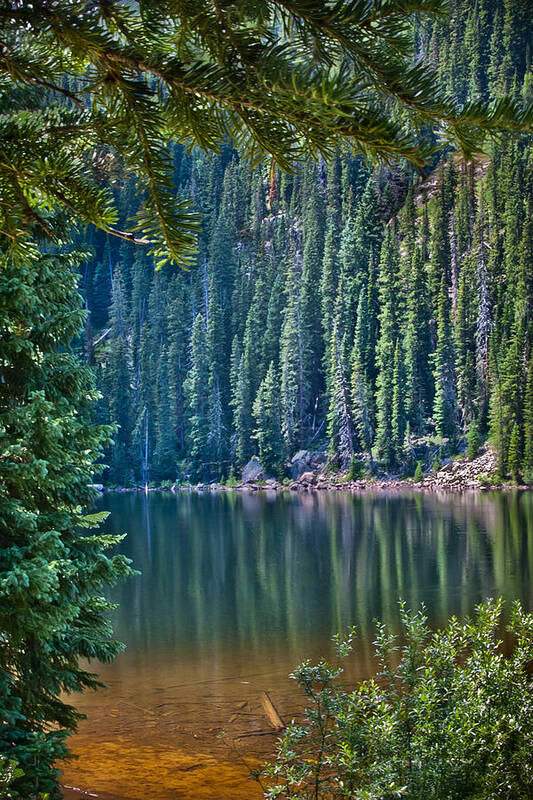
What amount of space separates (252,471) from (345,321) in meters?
14.6

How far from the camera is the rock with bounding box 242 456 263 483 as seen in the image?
6369cm

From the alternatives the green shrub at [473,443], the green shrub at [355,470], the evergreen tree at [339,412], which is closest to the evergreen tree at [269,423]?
the evergreen tree at [339,412]

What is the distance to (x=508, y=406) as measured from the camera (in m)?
53.4

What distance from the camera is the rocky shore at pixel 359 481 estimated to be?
172 feet

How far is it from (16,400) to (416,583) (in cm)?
1428

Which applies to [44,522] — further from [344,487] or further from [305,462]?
[305,462]

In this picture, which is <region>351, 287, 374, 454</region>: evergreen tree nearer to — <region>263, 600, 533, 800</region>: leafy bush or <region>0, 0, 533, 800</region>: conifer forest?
<region>0, 0, 533, 800</region>: conifer forest

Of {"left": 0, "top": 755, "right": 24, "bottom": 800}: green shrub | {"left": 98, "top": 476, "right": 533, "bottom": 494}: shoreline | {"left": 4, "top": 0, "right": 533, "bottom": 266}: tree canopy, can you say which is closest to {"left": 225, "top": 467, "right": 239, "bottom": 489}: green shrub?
{"left": 98, "top": 476, "right": 533, "bottom": 494}: shoreline

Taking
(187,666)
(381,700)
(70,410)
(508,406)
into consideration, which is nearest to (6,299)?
(70,410)

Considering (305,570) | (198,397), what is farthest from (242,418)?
(305,570)

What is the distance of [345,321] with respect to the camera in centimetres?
6619

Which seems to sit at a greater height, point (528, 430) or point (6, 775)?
point (528, 430)

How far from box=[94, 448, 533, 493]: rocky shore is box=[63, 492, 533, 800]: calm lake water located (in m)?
14.9

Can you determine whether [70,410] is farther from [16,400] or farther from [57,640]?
[57,640]
